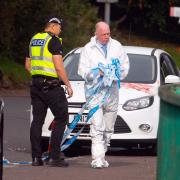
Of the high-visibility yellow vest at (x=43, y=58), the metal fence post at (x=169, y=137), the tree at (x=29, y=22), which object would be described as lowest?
the tree at (x=29, y=22)

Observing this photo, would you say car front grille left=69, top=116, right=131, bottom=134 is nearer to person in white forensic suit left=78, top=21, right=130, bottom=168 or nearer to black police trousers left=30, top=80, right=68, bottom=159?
black police trousers left=30, top=80, right=68, bottom=159

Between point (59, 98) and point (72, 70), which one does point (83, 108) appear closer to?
point (59, 98)

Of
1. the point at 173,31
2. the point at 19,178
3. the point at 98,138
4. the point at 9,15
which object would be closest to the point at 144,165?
the point at 98,138

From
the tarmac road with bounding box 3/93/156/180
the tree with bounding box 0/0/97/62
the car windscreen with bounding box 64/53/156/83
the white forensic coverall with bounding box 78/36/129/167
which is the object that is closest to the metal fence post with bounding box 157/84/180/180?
the tarmac road with bounding box 3/93/156/180

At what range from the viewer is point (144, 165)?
11008 millimetres

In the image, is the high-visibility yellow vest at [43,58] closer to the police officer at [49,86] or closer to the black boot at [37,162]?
the police officer at [49,86]

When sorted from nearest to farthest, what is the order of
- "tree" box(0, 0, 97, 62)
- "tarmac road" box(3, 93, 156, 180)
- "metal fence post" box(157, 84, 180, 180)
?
1. "metal fence post" box(157, 84, 180, 180)
2. "tarmac road" box(3, 93, 156, 180)
3. "tree" box(0, 0, 97, 62)

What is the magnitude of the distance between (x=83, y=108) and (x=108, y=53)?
1128 millimetres

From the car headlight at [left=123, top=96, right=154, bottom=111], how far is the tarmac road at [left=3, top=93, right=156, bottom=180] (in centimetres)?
69

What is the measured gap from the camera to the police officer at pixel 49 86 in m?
10.7

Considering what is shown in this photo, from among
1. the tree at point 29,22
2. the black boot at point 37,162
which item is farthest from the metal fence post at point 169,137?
the tree at point 29,22

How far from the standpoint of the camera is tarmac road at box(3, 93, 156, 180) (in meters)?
9.87

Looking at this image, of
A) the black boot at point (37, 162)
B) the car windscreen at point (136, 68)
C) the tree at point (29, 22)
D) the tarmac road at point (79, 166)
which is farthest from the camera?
the tree at point (29, 22)

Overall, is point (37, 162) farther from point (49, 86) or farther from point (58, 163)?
point (49, 86)
